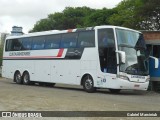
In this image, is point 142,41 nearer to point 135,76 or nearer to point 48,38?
point 135,76

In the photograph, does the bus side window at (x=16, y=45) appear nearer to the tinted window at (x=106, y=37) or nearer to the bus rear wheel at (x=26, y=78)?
the bus rear wheel at (x=26, y=78)

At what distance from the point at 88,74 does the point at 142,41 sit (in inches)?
137

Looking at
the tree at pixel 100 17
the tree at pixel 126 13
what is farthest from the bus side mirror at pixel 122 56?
the tree at pixel 100 17

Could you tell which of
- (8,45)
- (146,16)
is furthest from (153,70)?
(146,16)

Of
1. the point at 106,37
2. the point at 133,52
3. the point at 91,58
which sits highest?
the point at 106,37

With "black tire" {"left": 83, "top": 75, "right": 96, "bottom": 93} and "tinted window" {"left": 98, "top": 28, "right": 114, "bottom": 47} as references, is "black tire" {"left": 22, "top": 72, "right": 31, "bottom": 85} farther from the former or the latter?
"tinted window" {"left": 98, "top": 28, "right": 114, "bottom": 47}

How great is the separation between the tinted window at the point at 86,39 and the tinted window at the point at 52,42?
2396 mm

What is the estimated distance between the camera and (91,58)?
932 inches

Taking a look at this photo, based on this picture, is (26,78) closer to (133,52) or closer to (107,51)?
(107,51)

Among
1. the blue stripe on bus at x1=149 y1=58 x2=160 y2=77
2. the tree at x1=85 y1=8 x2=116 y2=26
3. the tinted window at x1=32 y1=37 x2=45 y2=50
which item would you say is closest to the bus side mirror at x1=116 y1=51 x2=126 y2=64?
the blue stripe on bus at x1=149 y1=58 x2=160 y2=77

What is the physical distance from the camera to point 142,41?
23797 mm

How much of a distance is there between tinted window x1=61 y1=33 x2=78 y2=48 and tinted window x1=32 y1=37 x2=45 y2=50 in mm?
2478

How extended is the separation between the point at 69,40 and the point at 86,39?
1.71 metres

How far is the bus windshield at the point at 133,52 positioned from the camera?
73.3 feet
